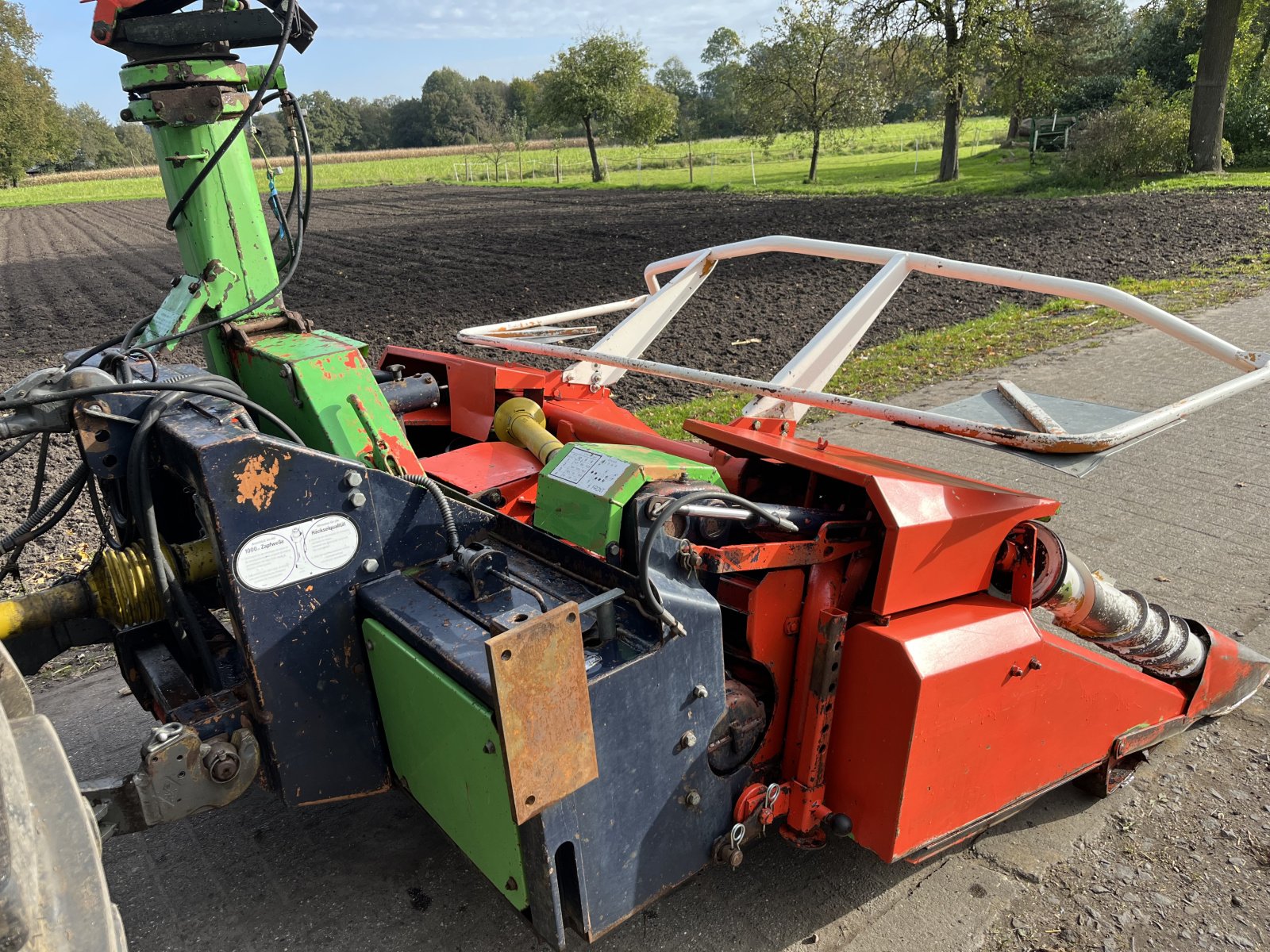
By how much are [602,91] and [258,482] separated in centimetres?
3654

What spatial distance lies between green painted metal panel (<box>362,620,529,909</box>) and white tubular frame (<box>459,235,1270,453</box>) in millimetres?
1225

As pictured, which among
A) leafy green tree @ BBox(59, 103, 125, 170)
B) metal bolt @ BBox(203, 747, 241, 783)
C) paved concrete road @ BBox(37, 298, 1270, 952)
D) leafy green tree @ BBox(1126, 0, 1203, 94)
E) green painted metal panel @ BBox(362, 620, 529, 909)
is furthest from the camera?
leafy green tree @ BBox(59, 103, 125, 170)

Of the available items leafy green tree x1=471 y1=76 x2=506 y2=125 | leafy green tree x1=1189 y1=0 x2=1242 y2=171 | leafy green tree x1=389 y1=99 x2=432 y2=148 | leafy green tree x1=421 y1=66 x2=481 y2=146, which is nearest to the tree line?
leafy green tree x1=1189 y1=0 x2=1242 y2=171

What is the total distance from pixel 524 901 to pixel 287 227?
2.32 metres

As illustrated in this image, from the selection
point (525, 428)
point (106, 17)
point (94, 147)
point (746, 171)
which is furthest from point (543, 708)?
point (94, 147)

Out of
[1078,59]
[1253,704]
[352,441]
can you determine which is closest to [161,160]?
[352,441]

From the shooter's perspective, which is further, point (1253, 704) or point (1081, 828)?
point (1253, 704)

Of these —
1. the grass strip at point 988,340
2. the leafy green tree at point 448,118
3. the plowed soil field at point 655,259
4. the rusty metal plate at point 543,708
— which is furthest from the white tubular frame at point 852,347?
the leafy green tree at point 448,118

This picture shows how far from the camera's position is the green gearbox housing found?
2211 millimetres

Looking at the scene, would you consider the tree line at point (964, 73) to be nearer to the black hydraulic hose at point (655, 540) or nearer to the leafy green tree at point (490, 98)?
the black hydraulic hose at point (655, 540)

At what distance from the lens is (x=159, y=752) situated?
2.01 m

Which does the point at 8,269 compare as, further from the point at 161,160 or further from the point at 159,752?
the point at 159,752

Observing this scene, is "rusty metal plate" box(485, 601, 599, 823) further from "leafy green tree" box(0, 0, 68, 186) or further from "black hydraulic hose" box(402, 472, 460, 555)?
"leafy green tree" box(0, 0, 68, 186)

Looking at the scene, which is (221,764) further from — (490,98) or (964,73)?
(490,98)
